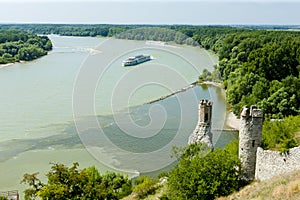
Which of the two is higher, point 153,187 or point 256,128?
point 256,128

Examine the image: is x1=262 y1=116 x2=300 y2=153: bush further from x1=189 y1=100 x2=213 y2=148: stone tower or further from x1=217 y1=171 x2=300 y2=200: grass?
x1=189 y1=100 x2=213 y2=148: stone tower

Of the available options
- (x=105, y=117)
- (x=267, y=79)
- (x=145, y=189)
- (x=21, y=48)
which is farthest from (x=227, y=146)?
(x=21, y=48)

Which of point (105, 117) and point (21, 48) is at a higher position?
point (21, 48)

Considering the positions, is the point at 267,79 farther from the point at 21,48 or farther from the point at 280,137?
Answer: the point at 21,48

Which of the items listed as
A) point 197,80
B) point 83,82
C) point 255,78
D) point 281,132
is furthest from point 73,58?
point 281,132

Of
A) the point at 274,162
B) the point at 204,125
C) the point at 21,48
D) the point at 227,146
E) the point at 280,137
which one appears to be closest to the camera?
the point at 274,162

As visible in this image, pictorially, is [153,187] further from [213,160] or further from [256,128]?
[256,128]

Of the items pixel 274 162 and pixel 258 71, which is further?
pixel 258 71

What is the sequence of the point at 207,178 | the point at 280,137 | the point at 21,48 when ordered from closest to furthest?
the point at 207,178
the point at 280,137
the point at 21,48

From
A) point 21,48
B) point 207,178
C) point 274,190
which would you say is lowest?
point 21,48
